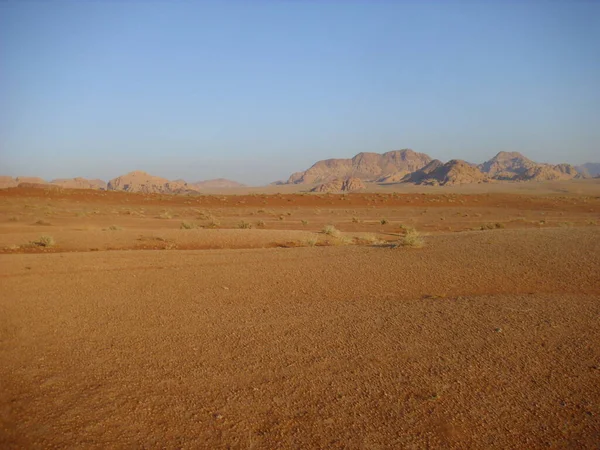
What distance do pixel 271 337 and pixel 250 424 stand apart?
2342 millimetres

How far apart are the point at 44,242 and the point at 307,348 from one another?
14.1m

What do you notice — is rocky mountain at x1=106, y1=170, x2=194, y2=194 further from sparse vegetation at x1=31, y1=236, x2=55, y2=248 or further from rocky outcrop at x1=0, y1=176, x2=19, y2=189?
sparse vegetation at x1=31, y1=236, x2=55, y2=248

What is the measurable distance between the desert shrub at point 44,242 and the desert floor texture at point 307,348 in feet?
10.7

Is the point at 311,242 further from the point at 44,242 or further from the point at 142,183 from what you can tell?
the point at 142,183

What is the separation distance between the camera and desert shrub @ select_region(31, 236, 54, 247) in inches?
659

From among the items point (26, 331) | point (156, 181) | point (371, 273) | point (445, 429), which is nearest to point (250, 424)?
point (445, 429)

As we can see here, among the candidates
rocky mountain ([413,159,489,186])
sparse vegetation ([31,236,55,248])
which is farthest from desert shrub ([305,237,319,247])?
rocky mountain ([413,159,489,186])

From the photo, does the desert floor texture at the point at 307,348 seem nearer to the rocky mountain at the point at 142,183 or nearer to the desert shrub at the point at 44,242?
the desert shrub at the point at 44,242

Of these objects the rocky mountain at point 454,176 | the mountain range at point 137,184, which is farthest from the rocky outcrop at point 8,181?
the rocky mountain at point 454,176

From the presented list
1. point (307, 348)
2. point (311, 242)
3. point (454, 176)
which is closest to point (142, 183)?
point (454, 176)

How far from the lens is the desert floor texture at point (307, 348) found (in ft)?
15.0

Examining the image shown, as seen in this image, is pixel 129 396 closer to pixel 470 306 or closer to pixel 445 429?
pixel 445 429

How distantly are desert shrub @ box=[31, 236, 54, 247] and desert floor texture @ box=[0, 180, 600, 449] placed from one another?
3.27 m

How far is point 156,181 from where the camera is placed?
536ft
